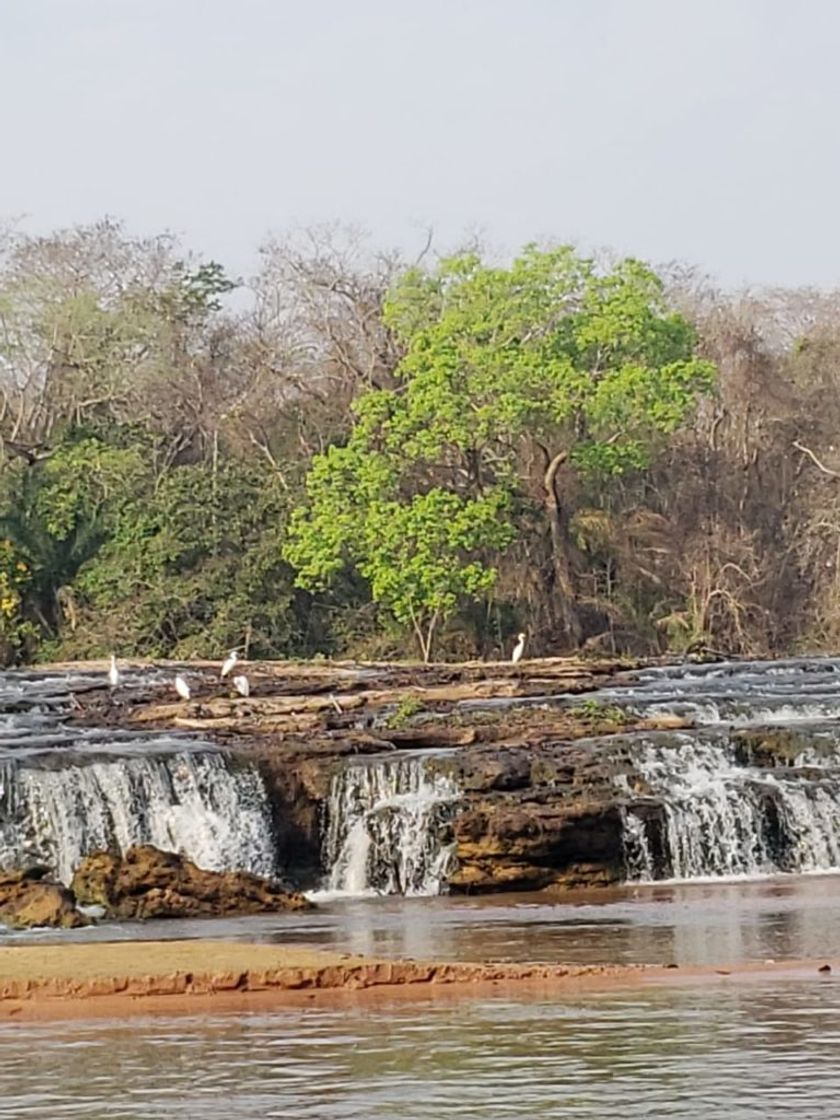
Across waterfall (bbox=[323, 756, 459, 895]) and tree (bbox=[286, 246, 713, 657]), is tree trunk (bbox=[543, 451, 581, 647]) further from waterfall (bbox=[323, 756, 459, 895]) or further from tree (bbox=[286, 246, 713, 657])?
waterfall (bbox=[323, 756, 459, 895])

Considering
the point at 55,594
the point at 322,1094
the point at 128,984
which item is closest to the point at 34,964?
the point at 128,984

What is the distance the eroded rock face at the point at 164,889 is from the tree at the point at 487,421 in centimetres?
2630

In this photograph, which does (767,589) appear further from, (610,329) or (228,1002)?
(228,1002)

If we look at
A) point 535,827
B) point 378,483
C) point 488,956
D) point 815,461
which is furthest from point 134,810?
point 815,461

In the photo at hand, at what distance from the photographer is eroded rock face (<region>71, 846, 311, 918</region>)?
73.5 ft

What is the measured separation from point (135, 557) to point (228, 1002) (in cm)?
3848

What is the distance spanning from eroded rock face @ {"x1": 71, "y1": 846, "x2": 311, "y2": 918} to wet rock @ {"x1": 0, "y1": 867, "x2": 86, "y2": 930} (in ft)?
2.26

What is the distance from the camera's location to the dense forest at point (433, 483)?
166 ft

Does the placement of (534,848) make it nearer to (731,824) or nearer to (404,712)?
(731,824)

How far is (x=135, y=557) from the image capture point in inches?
2053

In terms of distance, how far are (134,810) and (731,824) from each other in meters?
7.06

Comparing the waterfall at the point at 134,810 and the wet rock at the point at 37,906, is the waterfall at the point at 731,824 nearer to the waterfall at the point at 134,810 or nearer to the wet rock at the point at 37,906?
the waterfall at the point at 134,810

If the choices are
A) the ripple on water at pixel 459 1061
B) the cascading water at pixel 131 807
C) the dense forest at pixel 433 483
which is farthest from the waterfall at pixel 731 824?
the dense forest at pixel 433 483

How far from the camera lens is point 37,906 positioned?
69.8ft
